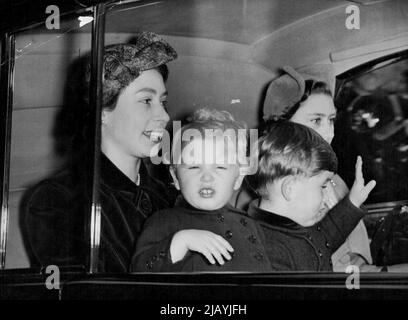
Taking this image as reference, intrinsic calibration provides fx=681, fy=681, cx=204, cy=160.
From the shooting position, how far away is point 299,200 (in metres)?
2.37

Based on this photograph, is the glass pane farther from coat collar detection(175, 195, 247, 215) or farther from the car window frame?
coat collar detection(175, 195, 247, 215)

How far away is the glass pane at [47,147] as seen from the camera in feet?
8.85

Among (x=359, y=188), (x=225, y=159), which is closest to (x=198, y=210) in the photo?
(x=225, y=159)

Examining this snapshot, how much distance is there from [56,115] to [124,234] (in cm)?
62

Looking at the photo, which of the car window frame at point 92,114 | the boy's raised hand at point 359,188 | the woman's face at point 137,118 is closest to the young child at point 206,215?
the woman's face at point 137,118

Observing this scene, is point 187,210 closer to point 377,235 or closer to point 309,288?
point 309,288

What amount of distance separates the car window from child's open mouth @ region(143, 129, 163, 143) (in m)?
0.65

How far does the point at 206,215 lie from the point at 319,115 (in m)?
0.53

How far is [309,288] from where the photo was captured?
7.51 feet

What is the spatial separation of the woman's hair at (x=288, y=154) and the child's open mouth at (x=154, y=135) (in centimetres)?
37

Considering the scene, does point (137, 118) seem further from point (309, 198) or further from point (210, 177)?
point (309, 198)

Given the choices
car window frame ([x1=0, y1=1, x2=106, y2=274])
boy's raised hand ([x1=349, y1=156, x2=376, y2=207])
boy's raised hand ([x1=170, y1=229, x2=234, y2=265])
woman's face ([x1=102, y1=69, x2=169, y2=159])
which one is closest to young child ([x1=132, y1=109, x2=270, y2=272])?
boy's raised hand ([x1=170, y1=229, x2=234, y2=265])

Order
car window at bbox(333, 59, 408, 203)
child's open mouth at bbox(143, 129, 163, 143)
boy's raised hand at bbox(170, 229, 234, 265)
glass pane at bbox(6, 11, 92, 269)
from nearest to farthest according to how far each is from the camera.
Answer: car window at bbox(333, 59, 408, 203) < boy's raised hand at bbox(170, 229, 234, 265) < child's open mouth at bbox(143, 129, 163, 143) < glass pane at bbox(6, 11, 92, 269)

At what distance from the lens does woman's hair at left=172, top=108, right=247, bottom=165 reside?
7.98ft
